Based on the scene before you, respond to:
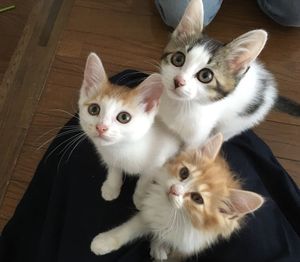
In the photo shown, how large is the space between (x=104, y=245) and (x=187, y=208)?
0.29 metres

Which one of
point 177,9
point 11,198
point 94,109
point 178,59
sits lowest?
point 11,198

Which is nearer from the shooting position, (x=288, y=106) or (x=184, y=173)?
(x=184, y=173)

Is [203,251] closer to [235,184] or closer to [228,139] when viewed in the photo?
[235,184]

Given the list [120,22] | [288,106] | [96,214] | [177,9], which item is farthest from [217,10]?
[96,214]

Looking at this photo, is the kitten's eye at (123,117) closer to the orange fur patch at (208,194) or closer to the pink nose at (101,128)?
the pink nose at (101,128)

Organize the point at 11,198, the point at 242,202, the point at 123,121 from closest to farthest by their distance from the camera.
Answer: the point at 242,202 < the point at 123,121 < the point at 11,198

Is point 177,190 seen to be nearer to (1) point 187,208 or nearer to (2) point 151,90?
(1) point 187,208

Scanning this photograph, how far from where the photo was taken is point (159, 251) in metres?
1.19

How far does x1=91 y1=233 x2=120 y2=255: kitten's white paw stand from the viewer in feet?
3.76

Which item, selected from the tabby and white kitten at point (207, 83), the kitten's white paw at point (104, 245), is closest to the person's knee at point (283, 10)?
the tabby and white kitten at point (207, 83)

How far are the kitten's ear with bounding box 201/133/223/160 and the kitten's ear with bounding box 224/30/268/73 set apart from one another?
7.4 inches

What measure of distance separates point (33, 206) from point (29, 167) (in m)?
0.30

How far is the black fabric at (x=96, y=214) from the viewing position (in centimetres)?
117

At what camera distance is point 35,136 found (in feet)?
5.45
